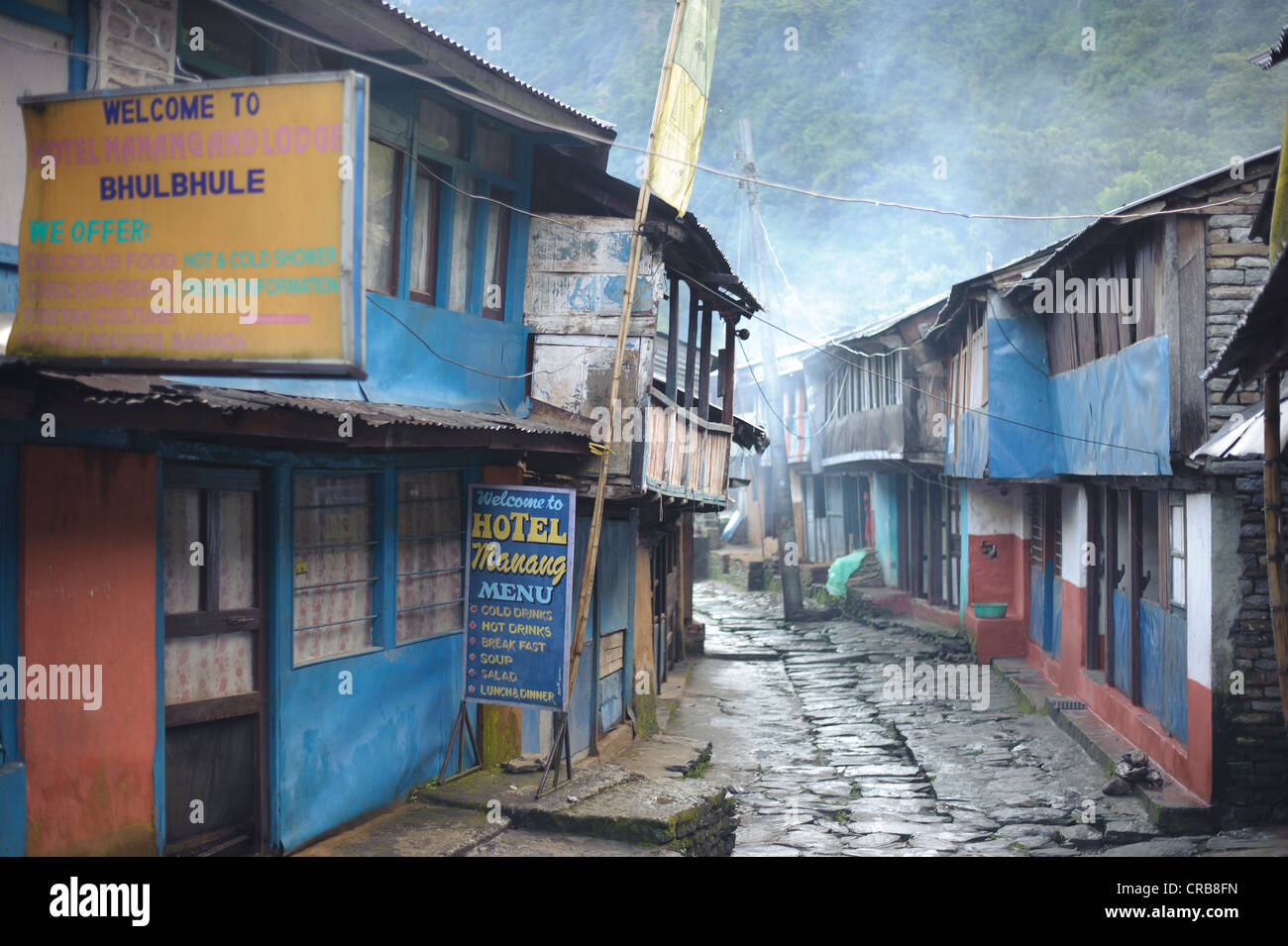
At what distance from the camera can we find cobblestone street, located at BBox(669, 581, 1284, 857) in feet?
33.7

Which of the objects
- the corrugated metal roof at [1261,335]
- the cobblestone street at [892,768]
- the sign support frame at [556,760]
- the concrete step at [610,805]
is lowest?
the cobblestone street at [892,768]

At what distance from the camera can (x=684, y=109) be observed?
10.5 metres

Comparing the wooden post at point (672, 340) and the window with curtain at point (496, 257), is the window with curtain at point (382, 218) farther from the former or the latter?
the wooden post at point (672, 340)

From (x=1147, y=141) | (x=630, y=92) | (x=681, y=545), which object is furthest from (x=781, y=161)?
(x=681, y=545)

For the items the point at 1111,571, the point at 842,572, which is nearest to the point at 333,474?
the point at 1111,571

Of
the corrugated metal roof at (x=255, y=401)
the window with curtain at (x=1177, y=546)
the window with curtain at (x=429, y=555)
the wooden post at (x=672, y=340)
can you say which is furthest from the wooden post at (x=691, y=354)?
the window with curtain at (x=1177, y=546)

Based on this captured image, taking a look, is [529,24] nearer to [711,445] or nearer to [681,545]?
[681,545]

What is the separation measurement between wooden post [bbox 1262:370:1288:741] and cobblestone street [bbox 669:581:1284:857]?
91.6 inches

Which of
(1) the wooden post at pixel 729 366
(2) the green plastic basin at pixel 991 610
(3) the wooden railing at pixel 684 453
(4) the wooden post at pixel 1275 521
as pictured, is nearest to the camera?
(4) the wooden post at pixel 1275 521

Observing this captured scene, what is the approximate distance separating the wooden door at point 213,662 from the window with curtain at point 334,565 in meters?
0.43

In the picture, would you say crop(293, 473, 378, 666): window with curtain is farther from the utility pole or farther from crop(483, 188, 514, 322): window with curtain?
the utility pole

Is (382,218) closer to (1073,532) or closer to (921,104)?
(1073,532)

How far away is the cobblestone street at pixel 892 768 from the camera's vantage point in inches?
404

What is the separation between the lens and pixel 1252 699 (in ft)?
32.4
